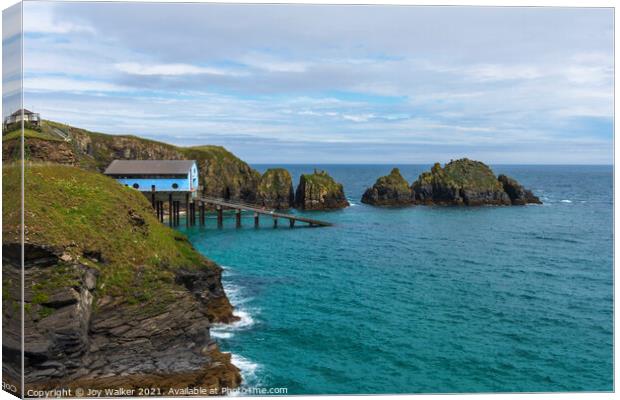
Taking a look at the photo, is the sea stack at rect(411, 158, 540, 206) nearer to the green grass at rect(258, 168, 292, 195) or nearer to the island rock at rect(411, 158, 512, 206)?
the island rock at rect(411, 158, 512, 206)

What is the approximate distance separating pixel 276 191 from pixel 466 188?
4504cm

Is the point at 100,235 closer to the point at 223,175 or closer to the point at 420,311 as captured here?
the point at 420,311

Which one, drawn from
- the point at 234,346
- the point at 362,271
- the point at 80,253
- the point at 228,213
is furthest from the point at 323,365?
the point at 228,213

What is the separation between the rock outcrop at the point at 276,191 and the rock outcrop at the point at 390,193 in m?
19.7

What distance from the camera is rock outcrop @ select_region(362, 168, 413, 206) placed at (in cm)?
11044

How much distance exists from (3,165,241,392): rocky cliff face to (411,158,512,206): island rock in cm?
8833

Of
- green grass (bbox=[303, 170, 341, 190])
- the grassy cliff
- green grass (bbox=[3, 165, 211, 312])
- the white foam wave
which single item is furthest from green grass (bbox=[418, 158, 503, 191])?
green grass (bbox=[3, 165, 211, 312])

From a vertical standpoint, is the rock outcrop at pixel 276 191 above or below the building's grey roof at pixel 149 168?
below

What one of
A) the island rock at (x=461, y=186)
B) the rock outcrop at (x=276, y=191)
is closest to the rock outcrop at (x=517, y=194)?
the island rock at (x=461, y=186)

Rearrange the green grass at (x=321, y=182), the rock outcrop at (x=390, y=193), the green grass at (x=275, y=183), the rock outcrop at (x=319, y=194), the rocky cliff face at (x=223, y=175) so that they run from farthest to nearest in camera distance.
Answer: the rock outcrop at (x=390, y=193)
the green grass at (x=275, y=183)
the green grass at (x=321, y=182)
the rocky cliff face at (x=223, y=175)
the rock outcrop at (x=319, y=194)

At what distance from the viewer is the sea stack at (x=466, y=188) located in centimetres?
10875

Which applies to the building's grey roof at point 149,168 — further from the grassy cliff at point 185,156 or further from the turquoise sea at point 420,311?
the grassy cliff at point 185,156

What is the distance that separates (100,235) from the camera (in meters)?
26.5

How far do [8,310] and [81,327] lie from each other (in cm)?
385
